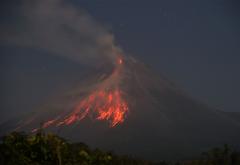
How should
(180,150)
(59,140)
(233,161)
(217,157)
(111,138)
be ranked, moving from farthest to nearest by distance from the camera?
(111,138)
(180,150)
(217,157)
(233,161)
(59,140)

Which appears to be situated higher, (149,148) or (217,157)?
(149,148)

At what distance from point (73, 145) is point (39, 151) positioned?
29.0 inches

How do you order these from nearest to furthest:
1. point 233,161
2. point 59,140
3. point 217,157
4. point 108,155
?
point 59,140 < point 108,155 < point 233,161 < point 217,157

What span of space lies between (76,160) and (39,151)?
799 millimetres

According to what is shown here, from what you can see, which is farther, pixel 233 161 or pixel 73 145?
pixel 233 161

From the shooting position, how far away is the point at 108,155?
10000mm

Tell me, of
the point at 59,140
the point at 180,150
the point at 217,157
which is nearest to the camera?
the point at 59,140

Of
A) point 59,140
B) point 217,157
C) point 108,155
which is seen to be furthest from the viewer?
point 217,157

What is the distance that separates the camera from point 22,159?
9.36m

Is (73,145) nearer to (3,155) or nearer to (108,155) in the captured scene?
(108,155)

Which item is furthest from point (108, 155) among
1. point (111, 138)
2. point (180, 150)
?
point (111, 138)

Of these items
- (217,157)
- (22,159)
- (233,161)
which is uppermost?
(217,157)

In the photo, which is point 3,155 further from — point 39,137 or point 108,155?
point 108,155

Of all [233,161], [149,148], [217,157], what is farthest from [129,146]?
[233,161]
